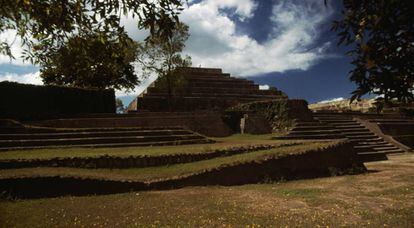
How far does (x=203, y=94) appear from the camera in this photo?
3053 cm

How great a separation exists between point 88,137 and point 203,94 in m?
15.5

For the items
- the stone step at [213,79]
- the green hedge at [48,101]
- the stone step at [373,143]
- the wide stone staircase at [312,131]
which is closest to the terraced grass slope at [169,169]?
the wide stone staircase at [312,131]

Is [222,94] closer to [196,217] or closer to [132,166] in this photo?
[132,166]

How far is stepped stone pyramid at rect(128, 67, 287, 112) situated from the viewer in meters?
28.7

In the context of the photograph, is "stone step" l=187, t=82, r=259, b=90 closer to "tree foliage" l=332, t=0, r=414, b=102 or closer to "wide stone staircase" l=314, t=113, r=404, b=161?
"wide stone staircase" l=314, t=113, r=404, b=161

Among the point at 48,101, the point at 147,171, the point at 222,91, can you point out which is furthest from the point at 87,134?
the point at 222,91

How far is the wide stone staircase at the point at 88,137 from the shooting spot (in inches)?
572

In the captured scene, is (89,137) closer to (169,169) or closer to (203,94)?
(169,169)

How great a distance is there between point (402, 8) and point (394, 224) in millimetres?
4480

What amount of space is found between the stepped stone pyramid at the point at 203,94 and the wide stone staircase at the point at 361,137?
8.31 meters

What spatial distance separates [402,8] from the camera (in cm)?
409

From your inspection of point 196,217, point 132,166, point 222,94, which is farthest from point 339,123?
point 196,217

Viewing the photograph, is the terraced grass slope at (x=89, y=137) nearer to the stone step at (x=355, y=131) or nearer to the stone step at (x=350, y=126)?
the stone step at (x=355, y=131)

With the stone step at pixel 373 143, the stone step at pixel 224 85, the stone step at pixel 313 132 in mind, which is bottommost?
the stone step at pixel 373 143
